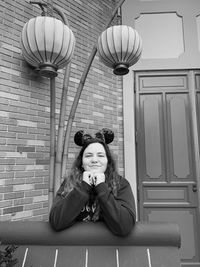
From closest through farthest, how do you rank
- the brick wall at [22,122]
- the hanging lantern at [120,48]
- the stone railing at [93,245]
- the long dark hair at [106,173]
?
the stone railing at [93,245] < the long dark hair at [106,173] < the hanging lantern at [120,48] < the brick wall at [22,122]

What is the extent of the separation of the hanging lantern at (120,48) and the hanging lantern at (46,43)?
363mm

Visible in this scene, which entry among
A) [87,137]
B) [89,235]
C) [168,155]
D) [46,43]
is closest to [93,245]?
[89,235]

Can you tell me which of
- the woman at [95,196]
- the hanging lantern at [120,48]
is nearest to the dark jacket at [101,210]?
the woman at [95,196]

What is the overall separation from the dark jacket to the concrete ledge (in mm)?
36

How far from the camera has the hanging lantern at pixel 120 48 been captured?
1.87 meters

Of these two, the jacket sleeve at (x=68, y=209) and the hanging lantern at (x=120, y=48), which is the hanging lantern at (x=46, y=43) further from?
the jacket sleeve at (x=68, y=209)

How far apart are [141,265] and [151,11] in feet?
10.4

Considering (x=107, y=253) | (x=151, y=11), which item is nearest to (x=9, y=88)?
(x=107, y=253)

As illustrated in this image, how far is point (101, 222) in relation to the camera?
1197 millimetres

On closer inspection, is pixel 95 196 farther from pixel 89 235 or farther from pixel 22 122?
pixel 22 122

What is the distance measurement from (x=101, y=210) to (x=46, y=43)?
1158mm

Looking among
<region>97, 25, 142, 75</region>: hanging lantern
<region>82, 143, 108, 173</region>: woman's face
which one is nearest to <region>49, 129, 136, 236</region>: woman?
<region>82, 143, 108, 173</region>: woman's face

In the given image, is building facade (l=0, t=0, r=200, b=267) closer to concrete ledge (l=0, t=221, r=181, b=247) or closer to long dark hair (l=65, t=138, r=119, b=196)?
long dark hair (l=65, t=138, r=119, b=196)

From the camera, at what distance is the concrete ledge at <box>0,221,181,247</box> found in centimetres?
113
